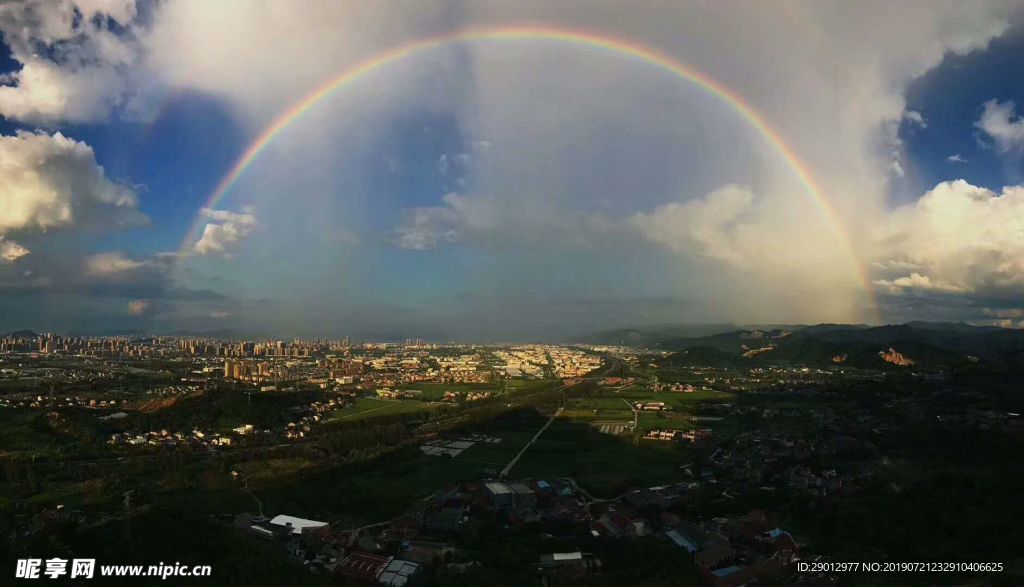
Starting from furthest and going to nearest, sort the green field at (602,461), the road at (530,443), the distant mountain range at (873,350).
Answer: the distant mountain range at (873,350), the road at (530,443), the green field at (602,461)

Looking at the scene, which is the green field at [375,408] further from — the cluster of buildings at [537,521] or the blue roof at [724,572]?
the blue roof at [724,572]

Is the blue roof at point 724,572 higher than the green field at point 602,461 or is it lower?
higher

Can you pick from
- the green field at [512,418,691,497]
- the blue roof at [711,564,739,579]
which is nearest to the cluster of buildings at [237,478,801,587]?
the blue roof at [711,564,739,579]

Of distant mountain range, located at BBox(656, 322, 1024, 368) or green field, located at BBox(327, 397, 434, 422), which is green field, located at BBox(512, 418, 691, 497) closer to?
green field, located at BBox(327, 397, 434, 422)

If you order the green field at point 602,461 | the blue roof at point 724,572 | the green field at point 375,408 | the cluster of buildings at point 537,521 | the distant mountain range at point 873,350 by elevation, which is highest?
the distant mountain range at point 873,350

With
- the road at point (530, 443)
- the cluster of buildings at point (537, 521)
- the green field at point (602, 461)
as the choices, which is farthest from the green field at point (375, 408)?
the cluster of buildings at point (537, 521)

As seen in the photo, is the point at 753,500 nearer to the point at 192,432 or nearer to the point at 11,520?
the point at 11,520

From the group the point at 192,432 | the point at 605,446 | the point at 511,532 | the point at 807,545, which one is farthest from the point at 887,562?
the point at 192,432

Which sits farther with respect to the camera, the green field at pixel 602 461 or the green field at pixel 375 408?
the green field at pixel 375 408
